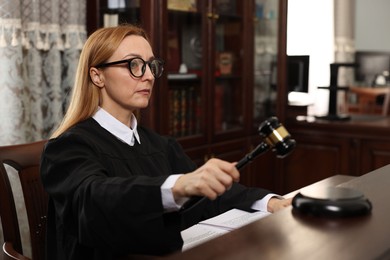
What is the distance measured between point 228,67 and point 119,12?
35.0 inches

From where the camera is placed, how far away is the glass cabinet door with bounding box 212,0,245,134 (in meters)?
3.43

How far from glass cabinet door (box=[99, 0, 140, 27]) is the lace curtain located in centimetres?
13

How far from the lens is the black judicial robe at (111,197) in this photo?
4.05 ft

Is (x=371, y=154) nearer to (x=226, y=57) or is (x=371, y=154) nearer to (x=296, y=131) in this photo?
(x=296, y=131)

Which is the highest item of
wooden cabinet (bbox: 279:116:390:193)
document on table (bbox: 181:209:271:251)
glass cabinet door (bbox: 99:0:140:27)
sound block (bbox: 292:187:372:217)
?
glass cabinet door (bbox: 99:0:140:27)

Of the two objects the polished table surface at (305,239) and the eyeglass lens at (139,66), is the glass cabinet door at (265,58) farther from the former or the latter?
the polished table surface at (305,239)

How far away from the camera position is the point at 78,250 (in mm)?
1464

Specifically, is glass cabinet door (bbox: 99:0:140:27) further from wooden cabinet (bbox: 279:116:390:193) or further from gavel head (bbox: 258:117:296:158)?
gavel head (bbox: 258:117:296:158)

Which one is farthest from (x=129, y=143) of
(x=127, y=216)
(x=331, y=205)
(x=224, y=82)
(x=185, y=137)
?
(x=224, y=82)

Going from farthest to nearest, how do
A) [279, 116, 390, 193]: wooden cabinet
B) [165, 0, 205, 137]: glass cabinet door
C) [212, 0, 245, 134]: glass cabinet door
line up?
[279, 116, 390, 193]: wooden cabinet, [212, 0, 245, 134]: glass cabinet door, [165, 0, 205, 137]: glass cabinet door

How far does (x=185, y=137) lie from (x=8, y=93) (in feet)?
3.41

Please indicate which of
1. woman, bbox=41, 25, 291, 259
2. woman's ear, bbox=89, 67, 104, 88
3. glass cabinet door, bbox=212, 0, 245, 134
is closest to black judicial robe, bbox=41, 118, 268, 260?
woman, bbox=41, 25, 291, 259

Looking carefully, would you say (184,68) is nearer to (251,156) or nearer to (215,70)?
(215,70)

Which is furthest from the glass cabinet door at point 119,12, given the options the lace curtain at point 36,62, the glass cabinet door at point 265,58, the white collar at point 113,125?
the white collar at point 113,125
